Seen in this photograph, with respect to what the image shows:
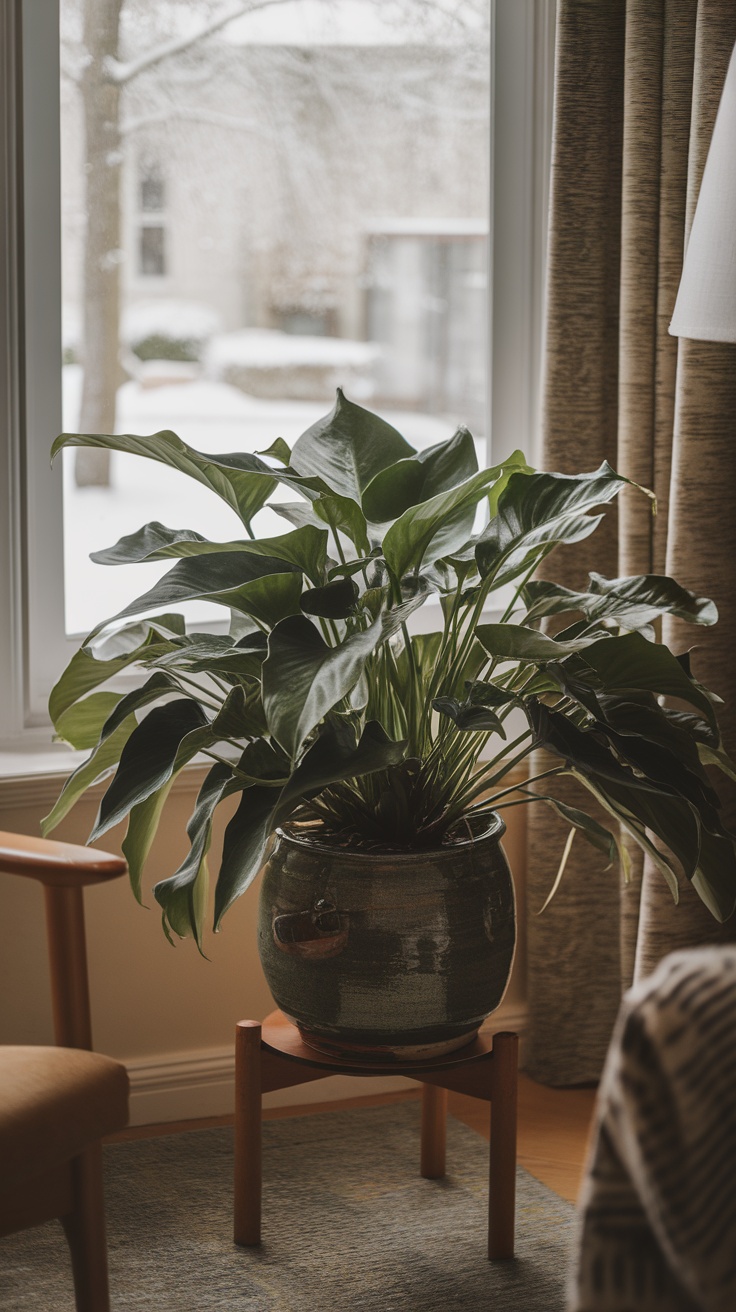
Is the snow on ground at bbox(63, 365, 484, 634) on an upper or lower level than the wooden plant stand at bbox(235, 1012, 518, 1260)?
upper

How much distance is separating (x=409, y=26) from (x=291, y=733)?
5.19 feet

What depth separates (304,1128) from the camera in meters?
2.19

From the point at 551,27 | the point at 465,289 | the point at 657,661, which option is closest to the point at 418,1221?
the point at 657,661

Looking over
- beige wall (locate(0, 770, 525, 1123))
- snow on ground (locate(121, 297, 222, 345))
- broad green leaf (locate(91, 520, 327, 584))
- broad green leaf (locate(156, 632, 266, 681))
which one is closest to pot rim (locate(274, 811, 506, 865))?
broad green leaf (locate(156, 632, 266, 681))

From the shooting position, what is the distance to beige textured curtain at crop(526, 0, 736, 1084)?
1.99 meters

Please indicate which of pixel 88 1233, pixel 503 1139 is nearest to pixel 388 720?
pixel 503 1139

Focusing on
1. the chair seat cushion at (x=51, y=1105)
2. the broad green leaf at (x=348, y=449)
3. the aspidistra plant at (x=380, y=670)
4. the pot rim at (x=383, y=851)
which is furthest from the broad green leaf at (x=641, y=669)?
the chair seat cushion at (x=51, y=1105)

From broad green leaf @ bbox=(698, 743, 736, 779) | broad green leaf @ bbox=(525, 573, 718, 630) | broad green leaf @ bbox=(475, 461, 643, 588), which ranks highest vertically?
broad green leaf @ bbox=(475, 461, 643, 588)

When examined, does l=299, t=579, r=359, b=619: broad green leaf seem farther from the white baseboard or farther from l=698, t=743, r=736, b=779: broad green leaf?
the white baseboard

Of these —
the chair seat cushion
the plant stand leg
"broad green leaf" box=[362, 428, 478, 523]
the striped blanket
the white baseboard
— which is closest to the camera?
the striped blanket

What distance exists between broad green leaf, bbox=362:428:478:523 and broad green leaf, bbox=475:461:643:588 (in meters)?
0.07

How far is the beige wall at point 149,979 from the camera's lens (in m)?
2.09

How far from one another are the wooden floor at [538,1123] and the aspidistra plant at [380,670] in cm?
62

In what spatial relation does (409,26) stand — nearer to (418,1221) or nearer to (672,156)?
(672,156)
